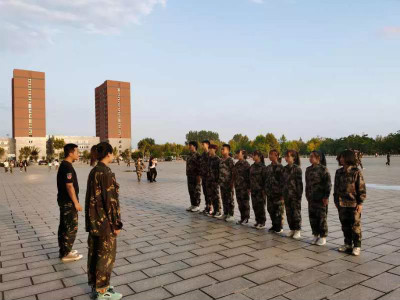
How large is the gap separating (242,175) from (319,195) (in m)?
2.04

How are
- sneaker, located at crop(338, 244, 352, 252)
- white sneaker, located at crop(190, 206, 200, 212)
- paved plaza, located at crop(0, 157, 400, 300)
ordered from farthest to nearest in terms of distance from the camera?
white sneaker, located at crop(190, 206, 200, 212) < sneaker, located at crop(338, 244, 352, 252) < paved plaza, located at crop(0, 157, 400, 300)

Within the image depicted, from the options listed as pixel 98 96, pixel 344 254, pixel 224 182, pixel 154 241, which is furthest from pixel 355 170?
pixel 98 96

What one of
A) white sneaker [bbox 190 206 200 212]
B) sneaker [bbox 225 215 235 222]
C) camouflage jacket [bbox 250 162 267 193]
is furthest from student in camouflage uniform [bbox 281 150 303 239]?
white sneaker [bbox 190 206 200 212]

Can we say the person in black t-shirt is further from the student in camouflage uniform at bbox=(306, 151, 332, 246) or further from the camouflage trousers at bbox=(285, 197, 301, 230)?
the student in camouflage uniform at bbox=(306, 151, 332, 246)

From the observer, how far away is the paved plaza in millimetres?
3418

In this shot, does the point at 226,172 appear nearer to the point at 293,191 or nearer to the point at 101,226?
the point at 293,191

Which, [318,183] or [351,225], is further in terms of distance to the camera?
[318,183]

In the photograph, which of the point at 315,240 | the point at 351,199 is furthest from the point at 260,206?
the point at 351,199

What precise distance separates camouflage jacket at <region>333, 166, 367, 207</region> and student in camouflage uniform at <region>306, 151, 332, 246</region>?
0.30m

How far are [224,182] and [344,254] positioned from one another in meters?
3.22

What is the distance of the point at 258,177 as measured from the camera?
635 centimetres

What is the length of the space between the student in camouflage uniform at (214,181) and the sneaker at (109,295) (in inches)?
176

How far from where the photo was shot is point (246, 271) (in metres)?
3.98

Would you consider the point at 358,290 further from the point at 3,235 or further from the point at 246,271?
the point at 3,235
